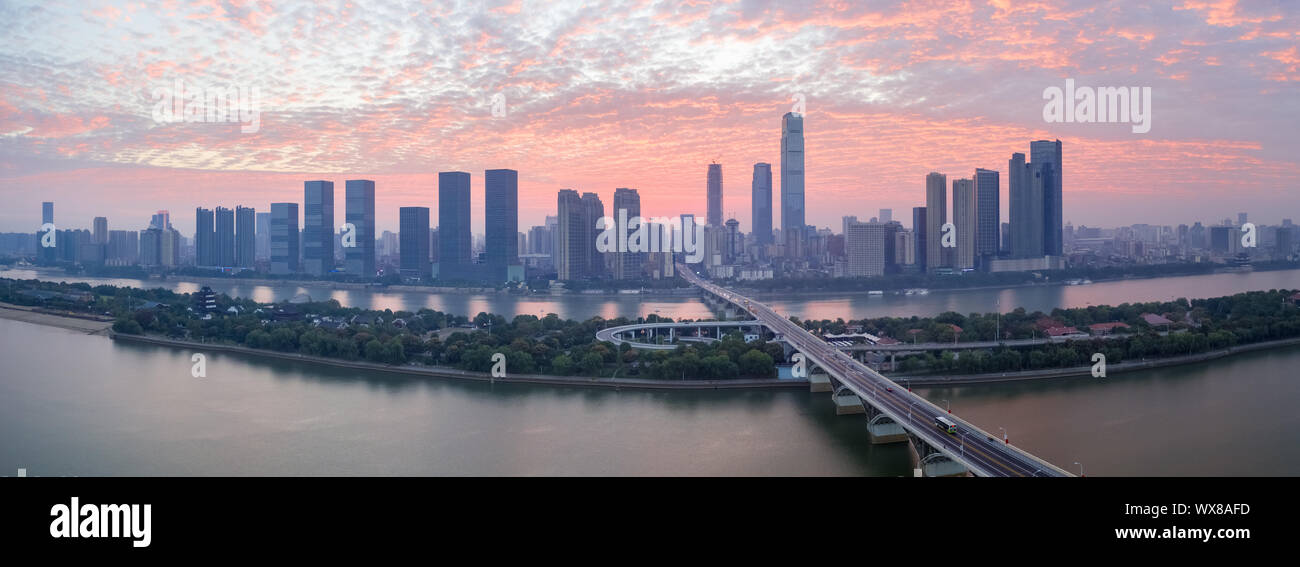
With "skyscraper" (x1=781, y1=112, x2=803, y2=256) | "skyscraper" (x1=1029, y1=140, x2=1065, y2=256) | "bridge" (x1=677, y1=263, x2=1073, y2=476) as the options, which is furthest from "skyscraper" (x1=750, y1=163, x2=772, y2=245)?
"bridge" (x1=677, y1=263, x2=1073, y2=476)

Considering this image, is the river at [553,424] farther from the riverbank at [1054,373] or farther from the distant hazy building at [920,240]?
the distant hazy building at [920,240]

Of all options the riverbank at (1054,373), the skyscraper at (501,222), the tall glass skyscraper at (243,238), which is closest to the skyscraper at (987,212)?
the skyscraper at (501,222)

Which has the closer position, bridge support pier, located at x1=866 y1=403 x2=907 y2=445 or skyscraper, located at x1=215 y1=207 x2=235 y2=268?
bridge support pier, located at x1=866 y1=403 x2=907 y2=445

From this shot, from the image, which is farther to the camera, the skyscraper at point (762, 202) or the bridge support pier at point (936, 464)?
the skyscraper at point (762, 202)

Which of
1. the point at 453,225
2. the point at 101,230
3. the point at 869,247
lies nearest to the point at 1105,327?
the point at 869,247

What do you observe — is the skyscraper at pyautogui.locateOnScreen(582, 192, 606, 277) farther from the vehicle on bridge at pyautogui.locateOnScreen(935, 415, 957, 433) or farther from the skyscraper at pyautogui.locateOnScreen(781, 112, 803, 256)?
the skyscraper at pyautogui.locateOnScreen(781, 112, 803, 256)

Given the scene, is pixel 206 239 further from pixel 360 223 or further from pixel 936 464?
pixel 936 464
